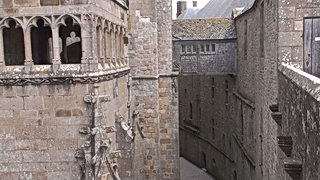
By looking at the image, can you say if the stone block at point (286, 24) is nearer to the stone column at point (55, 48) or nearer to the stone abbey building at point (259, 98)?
the stone abbey building at point (259, 98)

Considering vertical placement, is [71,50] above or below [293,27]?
below

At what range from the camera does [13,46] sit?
851 centimetres

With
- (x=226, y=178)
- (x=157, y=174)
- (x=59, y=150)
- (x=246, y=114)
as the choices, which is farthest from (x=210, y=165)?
(x=59, y=150)

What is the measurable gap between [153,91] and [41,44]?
5.60 metres

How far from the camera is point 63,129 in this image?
7.60m

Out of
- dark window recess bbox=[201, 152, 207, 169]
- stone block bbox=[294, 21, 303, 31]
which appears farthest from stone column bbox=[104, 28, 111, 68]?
dark window recess bbox=[201, 152, 207, 169]

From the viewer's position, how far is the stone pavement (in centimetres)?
2328

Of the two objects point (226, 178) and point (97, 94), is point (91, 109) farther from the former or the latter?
point (226, 178)

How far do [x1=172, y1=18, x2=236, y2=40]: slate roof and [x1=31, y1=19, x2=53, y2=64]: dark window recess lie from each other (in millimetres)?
12900

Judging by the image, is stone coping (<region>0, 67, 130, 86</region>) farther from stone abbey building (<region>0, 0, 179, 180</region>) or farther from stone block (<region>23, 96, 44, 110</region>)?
stone block (<region>23, 96, 44, 110</region>)

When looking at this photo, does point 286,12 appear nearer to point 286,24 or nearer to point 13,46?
point 286,24

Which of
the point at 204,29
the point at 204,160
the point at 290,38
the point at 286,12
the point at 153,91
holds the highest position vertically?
the point at 204,29

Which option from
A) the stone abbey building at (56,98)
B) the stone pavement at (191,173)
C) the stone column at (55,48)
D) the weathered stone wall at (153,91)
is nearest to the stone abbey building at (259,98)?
the stone pavement at (191,173)

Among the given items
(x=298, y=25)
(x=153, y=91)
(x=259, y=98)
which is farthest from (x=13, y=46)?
(x=259, y=98)
